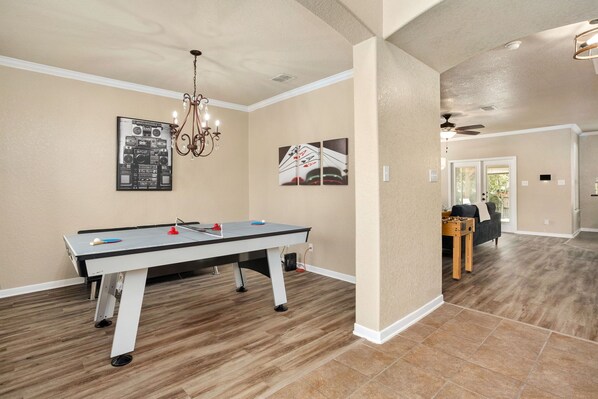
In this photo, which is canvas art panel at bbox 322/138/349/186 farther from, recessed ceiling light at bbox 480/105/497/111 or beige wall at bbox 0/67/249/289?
recessed ceiling light at bbox 480/105/497/111

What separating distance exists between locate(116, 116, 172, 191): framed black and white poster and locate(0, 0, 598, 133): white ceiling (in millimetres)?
586

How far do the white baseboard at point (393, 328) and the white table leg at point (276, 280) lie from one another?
0.77 m

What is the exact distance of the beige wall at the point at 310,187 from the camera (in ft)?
12.8

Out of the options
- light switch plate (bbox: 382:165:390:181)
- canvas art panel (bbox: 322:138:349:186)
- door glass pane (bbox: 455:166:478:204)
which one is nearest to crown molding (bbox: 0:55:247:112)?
canvas art panel (bbox: 322:138:349:186)

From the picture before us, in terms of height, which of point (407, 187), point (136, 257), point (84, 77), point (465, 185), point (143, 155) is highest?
point (84, 77)

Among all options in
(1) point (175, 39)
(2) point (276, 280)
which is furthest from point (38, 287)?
(1) point (175, 39)

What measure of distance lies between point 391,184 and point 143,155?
3.43 m

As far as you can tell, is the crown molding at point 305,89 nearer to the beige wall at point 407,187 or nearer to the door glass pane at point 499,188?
the beige wall at point 407,187

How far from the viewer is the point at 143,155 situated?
4.27 m

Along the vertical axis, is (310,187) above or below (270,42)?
below

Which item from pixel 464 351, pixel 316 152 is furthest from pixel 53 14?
pixel 464 351

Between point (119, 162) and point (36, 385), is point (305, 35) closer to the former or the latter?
point (119, 162)

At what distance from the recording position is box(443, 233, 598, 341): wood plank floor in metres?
2.74

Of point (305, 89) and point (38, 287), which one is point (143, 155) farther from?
point (305, 89)
